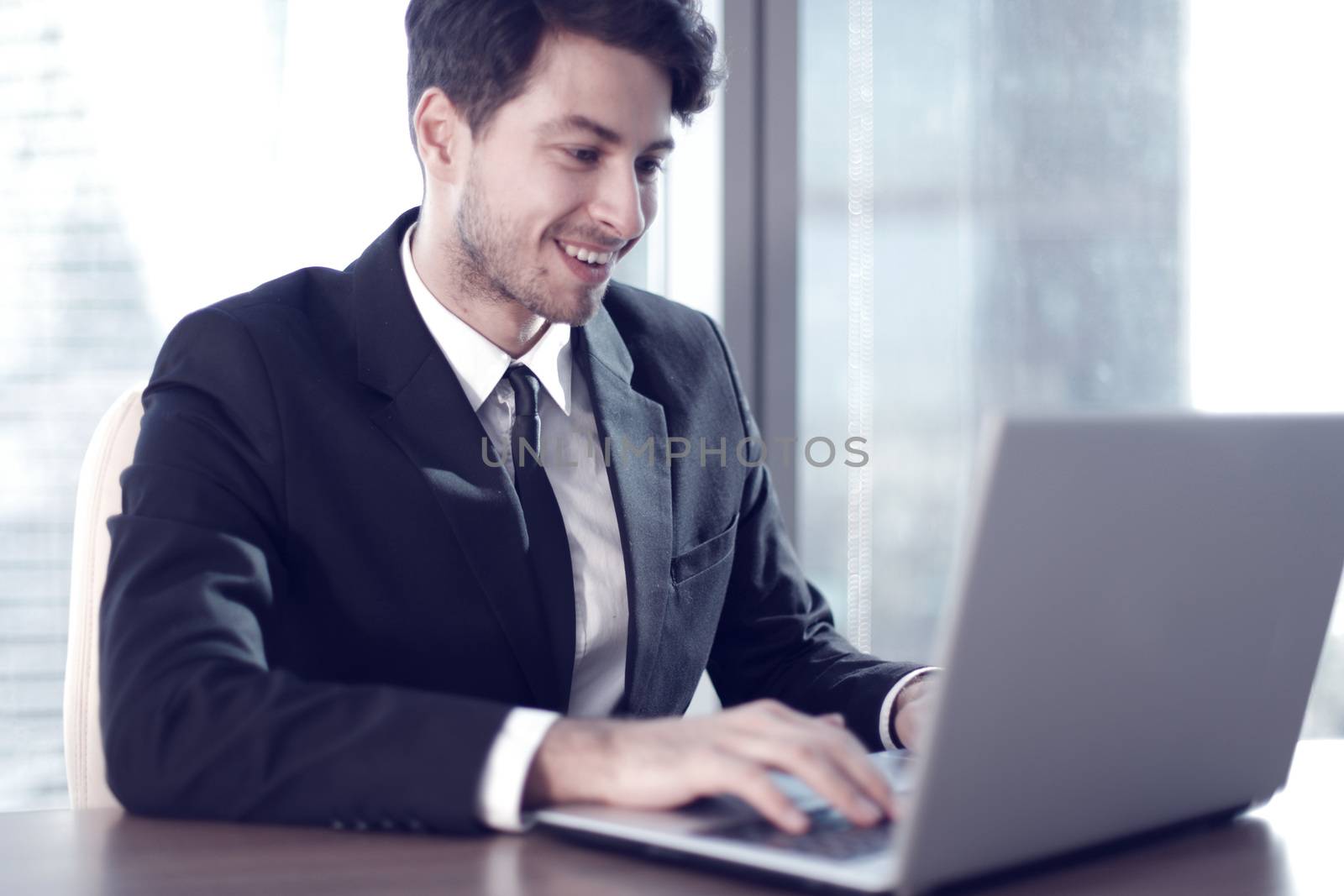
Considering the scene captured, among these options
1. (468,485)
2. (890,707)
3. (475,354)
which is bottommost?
(890,707)

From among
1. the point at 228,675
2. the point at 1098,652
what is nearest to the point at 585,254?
the point at 228,675

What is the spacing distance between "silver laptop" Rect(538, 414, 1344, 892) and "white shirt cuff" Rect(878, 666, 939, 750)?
43 cm

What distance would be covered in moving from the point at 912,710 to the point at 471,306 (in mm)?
673

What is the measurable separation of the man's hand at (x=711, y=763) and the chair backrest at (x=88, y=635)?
0.54 metres

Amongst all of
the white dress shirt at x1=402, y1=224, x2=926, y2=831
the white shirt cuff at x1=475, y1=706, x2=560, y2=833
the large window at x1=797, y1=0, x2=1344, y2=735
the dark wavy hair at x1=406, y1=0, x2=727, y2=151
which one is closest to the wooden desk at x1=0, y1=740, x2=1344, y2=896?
the white shirt cuff at x1=475, y1=706, x2=560, y2=833

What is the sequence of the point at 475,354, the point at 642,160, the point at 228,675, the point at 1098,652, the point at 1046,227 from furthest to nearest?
the point at 1046,227 < the point at 642,160 < the point at 475,354 < the point at 228,675 < the point at 1098,652

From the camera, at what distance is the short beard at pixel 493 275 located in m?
1.48

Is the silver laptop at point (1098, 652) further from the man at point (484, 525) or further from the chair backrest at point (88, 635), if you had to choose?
the chair backrest at point (88, 635)

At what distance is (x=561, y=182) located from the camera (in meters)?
1.49

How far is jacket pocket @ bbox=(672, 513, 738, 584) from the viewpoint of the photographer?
146cm

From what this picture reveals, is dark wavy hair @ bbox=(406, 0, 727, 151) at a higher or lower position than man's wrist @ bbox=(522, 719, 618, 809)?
higher

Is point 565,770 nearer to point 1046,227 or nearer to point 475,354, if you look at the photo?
point 475,354

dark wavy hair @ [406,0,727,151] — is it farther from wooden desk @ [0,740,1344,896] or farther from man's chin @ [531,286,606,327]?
wooden desk @ [0,740,1344,896]

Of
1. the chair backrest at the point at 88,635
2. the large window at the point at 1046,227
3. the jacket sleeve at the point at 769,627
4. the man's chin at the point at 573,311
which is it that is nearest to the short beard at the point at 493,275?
the man's chin at the point at 573,311
